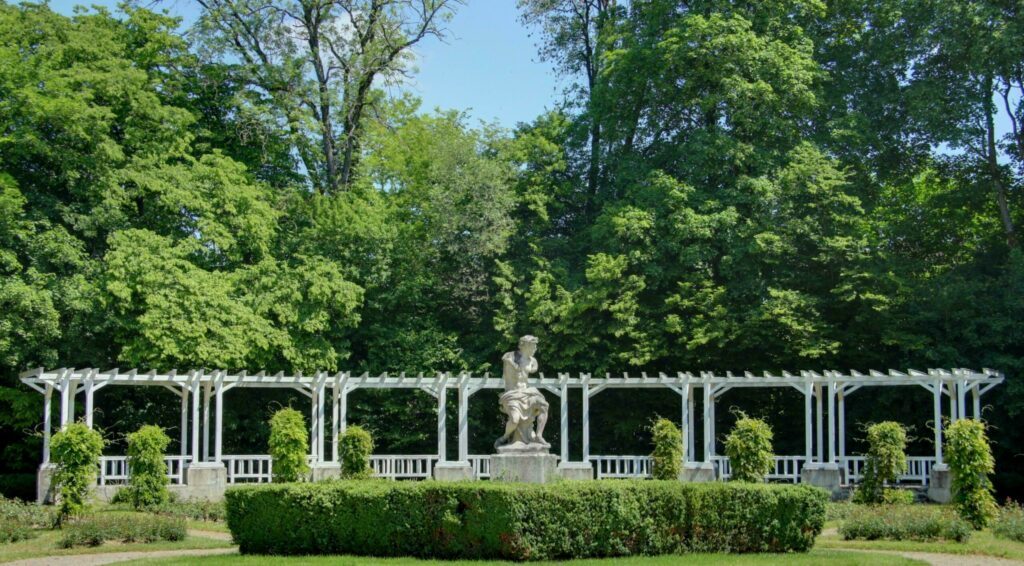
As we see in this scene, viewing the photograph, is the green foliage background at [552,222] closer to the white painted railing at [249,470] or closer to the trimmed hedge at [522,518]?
the white painted railing at [249,470]

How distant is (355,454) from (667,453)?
6295 millimetres

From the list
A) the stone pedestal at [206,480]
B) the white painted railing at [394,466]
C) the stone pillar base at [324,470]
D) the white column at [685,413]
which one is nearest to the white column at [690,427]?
the white column at [685,413]

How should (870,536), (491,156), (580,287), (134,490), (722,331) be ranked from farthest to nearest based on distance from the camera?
(491,156), (580,287), (722,331), (134,490), (870,536)

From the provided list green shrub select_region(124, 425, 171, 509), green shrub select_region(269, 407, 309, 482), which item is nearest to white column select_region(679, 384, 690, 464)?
green shrub select_region(269, 407, 309, 482)

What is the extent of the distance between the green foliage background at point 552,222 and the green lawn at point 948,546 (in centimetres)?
1008

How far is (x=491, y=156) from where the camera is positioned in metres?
32.5

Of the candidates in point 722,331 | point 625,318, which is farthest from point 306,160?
point 722,331

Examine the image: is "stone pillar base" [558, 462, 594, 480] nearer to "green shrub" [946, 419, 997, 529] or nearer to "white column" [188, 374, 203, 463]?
"white column" [188, 374, 203, 463]

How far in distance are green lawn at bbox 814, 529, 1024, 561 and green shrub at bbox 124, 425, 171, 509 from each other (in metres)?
11.5

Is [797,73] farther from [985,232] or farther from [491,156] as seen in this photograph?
[491,156]

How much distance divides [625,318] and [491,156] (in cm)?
753

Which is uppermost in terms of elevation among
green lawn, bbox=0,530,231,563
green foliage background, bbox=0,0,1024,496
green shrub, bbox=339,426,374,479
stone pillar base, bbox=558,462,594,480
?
green foliage background, bbox=0,0,1024,496

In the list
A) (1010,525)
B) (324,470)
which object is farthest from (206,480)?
(1010,525)

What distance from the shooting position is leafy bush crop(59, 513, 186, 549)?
15297 millimetres
